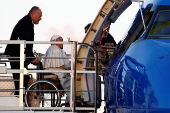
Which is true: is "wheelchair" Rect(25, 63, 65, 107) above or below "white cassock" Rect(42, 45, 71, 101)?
below

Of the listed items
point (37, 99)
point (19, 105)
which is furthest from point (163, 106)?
point (37, 99)

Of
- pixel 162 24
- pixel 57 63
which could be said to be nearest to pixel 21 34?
pixel 57 63

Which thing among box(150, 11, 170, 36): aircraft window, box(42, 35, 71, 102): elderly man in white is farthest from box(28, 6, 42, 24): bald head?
box(150, 11, 170, 36): aircraft window

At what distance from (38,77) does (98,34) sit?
5.55 feet

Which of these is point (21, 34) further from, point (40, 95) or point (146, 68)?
point (146, 68)

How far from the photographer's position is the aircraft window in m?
4.94

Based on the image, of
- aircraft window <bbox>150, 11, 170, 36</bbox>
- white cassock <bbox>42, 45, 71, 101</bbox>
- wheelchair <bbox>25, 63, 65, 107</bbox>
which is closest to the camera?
aircraft window <bbox>150, 11, 170, 36</bbox>

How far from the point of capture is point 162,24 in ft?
16.6

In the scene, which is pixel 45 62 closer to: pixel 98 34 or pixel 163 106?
pixel 98 34

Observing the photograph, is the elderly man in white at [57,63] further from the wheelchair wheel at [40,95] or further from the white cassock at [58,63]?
the wheelchair wheel at [40,95]

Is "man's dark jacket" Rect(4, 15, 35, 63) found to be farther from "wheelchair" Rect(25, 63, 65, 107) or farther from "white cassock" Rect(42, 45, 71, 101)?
"wheelchair" Rect(25, 63, 65, 107)

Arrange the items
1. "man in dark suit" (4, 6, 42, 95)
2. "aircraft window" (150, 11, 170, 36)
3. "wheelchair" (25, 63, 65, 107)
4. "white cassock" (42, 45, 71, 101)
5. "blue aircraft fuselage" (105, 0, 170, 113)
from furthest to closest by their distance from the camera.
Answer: "white cassock" (42, 45, 71, 101) → "man in dark suit" (4, 6, 42, 95) → "wheelchair" (25, 63, 65, 107) → "aircraft window" (150, 11, 170, 36) → "blue aircraft fuselage" (105, 0, 170, 113)

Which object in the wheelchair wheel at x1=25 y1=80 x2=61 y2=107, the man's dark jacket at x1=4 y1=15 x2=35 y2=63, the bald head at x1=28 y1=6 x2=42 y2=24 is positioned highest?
the bald head at x1=28 y1=6 x2=42 y2=24

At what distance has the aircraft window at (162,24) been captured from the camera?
4938mm
